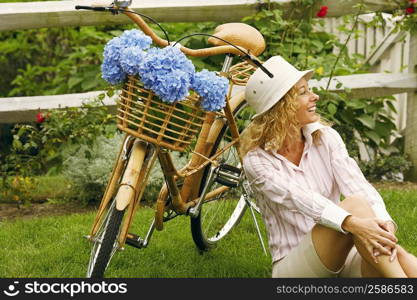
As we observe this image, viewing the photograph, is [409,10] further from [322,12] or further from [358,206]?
[358,206]

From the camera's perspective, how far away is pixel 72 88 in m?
6.44

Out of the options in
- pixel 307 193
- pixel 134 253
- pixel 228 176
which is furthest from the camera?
pixel 134 253

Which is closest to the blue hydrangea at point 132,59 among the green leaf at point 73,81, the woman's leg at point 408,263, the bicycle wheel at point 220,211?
the bicycle wheel at point 220,211

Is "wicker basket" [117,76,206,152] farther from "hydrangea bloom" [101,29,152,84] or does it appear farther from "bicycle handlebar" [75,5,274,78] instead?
"bicycle handlebar" [75,5,274,78]

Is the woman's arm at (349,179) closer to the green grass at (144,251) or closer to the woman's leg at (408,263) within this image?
the woman's leg at (408,263)

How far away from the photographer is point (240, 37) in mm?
3629

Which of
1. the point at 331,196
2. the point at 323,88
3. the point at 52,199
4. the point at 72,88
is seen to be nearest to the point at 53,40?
the point at 72,88

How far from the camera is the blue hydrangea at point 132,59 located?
2957 millimetres

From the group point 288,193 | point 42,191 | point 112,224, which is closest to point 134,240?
point 112,224

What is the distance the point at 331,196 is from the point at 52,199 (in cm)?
245

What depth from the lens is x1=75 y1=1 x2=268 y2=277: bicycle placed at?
9.96 ft

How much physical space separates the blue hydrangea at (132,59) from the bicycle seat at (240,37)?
2.22 feet

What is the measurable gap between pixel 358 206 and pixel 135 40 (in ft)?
3.33

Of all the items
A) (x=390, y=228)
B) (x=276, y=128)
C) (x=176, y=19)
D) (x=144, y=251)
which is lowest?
(x=144, y=251)
